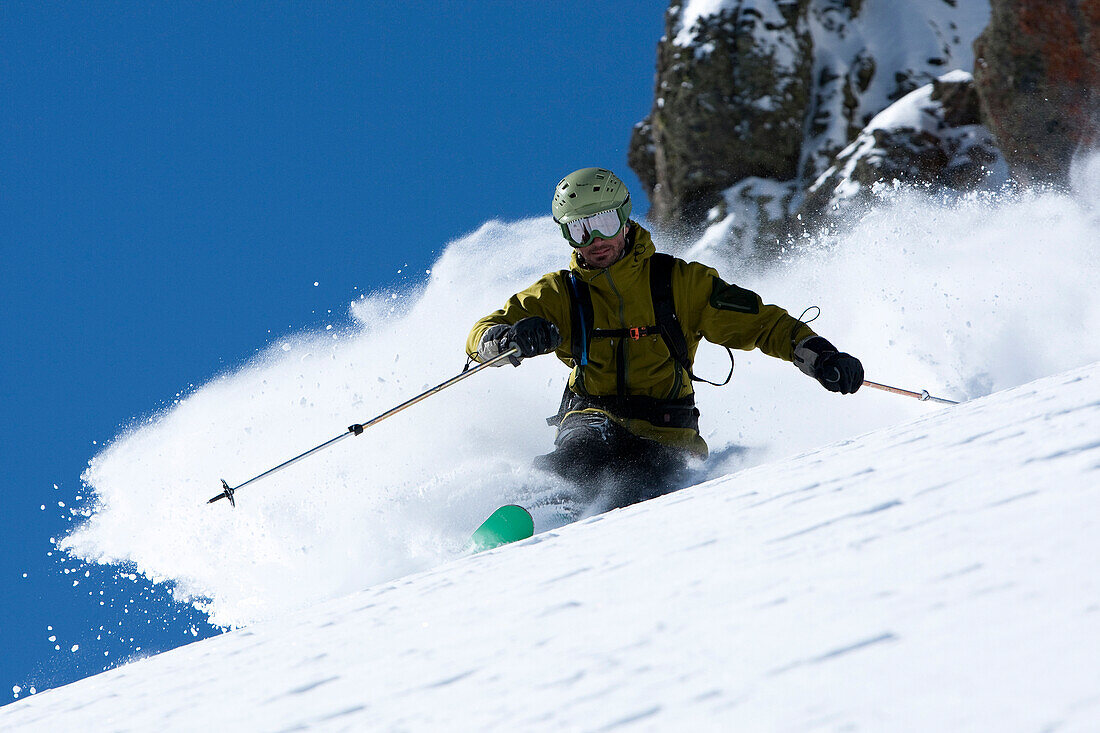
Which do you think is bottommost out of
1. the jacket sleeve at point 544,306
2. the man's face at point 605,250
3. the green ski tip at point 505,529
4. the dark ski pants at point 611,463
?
the green ski tip at point 505,529

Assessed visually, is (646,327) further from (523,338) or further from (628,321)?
(523,338)

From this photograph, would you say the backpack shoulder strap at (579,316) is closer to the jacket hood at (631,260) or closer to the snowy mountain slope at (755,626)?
the jacket hood at (631,260)

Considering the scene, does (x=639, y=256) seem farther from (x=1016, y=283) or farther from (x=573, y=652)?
(x=1016, y=283)

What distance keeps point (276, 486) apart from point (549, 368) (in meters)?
3.36

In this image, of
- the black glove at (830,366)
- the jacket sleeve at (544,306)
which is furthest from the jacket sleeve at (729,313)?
the jacket sleeve at (544,306)

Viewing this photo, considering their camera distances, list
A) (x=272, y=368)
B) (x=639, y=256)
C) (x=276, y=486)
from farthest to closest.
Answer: (x=272, y=368)
(x=276, y=486)
(x=639, y=256)

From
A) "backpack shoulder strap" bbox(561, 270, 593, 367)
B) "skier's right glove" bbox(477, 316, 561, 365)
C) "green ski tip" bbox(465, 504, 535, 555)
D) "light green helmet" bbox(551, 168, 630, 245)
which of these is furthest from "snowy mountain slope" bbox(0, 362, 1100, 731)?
"light green helmet" bbox(551, 168, 630, 245)

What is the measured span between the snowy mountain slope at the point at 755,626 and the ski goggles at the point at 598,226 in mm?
2526

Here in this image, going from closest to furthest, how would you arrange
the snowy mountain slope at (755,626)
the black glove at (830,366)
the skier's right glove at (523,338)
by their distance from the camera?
the snowy mountain slope at (755,626) → the skier's right glove at (523,338) → the black glove at (830,366)

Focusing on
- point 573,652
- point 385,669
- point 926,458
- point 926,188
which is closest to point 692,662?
point 573,652

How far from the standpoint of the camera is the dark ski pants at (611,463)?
4.23m

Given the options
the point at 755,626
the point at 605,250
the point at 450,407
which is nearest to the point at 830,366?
the point at 605,250

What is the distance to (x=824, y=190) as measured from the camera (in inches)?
906

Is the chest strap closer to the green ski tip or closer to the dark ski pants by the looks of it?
the dark ski pants
